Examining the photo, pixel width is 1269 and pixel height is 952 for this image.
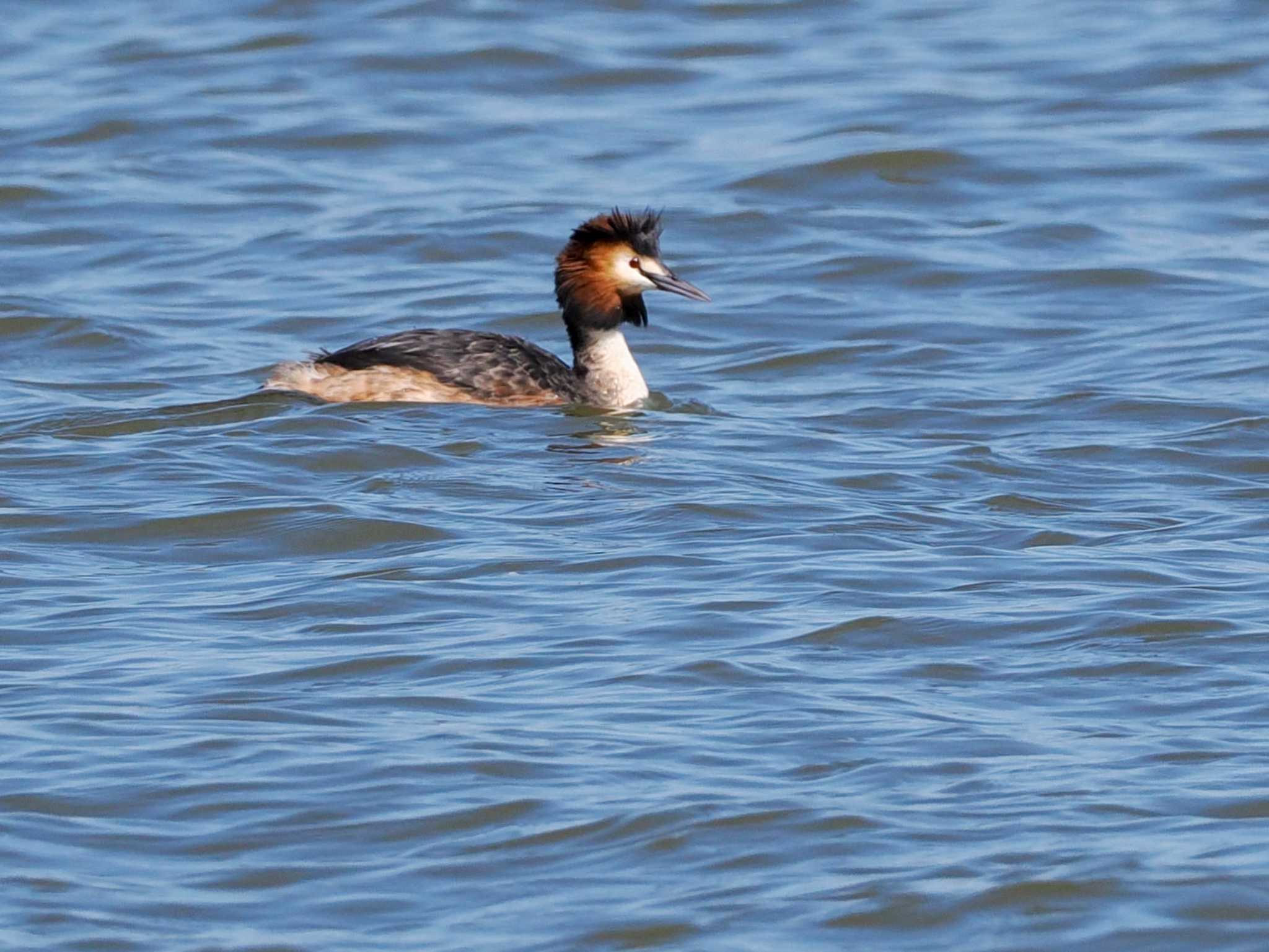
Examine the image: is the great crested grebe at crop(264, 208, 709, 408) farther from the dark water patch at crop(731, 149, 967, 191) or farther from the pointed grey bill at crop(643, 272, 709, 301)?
the dark water patch at crop(731, 149, 967, 191)

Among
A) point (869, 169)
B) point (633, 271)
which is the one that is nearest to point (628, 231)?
point (633, 271)

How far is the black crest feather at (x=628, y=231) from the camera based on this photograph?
11.8 m

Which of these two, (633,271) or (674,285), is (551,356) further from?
(674,285)

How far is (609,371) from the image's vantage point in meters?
12.0

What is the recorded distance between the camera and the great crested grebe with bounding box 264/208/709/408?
37.6 feet

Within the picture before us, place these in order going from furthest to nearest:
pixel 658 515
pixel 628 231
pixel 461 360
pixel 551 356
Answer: pixel 551 356, pixel 628 231, pixel 461 360, pixel 658 515

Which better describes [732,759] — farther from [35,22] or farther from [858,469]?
[35,22]

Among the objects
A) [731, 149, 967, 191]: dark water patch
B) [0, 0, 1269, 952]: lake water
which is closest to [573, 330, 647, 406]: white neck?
[0, 0, 1269, 952]: lake water

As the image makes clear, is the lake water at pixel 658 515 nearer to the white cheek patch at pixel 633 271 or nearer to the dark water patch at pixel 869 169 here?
the dark water patch at pixel 869 169

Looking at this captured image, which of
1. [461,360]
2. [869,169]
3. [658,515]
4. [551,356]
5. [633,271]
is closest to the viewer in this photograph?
[658,515]

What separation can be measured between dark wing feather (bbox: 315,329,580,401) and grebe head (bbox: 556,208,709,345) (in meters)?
0.48

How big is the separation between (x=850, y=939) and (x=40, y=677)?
2925mm

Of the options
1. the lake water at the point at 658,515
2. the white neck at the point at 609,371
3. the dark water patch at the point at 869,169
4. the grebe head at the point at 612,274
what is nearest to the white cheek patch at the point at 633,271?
the grebe head at the point at 612,274

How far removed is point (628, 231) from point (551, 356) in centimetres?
76
